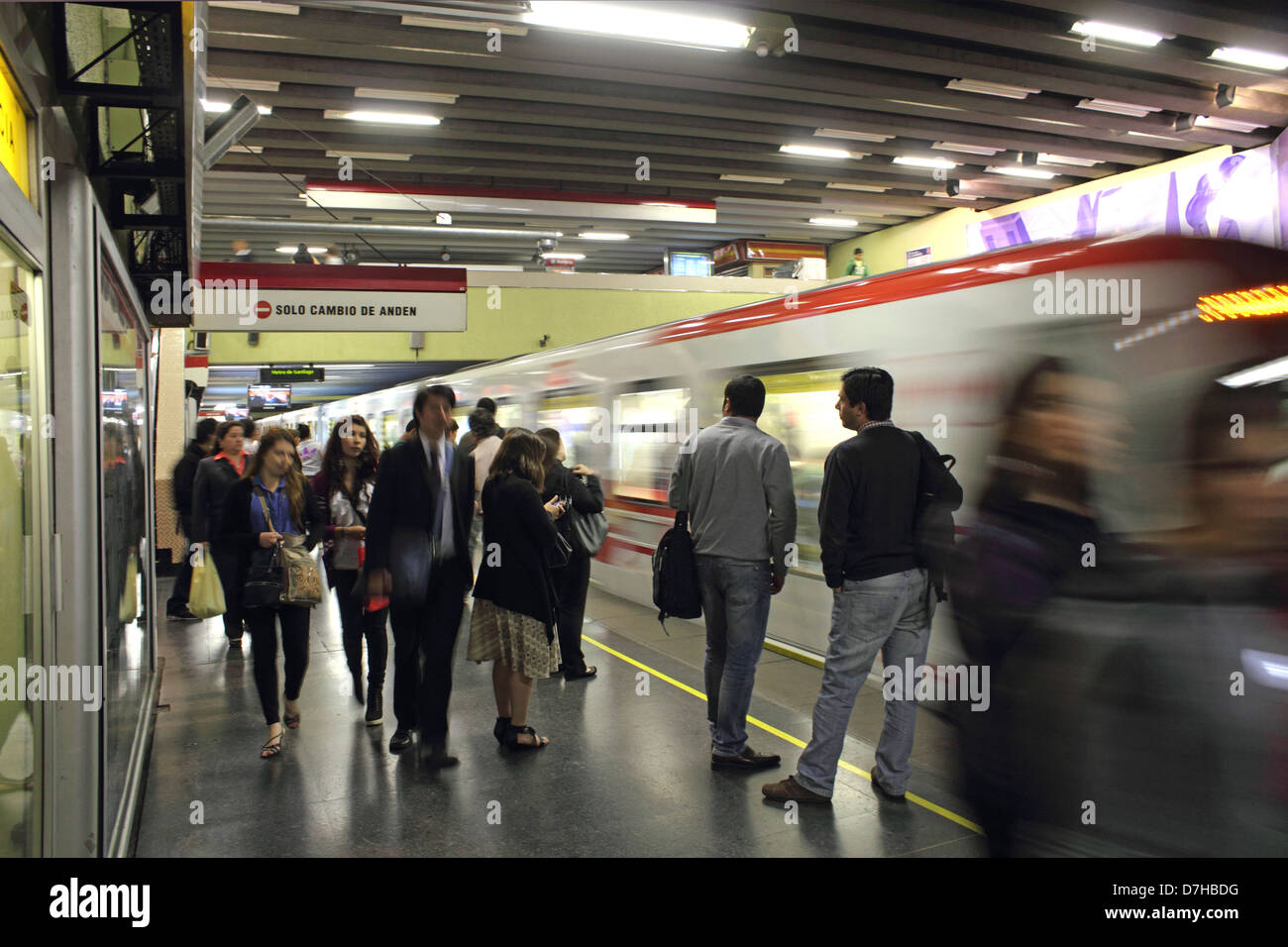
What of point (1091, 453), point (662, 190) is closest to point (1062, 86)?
point (662, 190)

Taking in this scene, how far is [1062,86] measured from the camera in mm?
8141

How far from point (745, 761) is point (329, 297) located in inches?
230

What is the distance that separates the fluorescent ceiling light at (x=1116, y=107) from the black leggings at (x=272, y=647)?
8.50 metres

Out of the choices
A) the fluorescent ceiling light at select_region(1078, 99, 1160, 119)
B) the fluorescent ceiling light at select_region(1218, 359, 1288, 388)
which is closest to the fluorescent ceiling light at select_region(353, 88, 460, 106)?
the fluorescent ceiling light at select_region(1078, 99, 1160, 119)

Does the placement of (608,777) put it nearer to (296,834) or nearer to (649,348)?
→ (296,834)

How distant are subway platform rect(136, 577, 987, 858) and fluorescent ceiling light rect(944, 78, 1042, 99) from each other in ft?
18.3

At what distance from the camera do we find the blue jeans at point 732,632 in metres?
4.15

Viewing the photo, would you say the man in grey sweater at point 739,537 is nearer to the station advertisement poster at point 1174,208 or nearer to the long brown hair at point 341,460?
the long brown hair at point 341,460

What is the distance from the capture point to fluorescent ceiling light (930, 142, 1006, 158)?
1016cm

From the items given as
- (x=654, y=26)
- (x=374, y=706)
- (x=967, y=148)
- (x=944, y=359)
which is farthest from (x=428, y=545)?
(x=967, y=148)

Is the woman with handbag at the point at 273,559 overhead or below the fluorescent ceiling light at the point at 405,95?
below

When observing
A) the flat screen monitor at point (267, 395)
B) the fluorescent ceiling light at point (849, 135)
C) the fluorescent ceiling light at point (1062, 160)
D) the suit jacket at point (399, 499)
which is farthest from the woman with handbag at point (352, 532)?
the flat screen monitor at point (267, 395)

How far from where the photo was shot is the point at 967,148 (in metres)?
10.3

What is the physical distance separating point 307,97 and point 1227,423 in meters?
7.82
